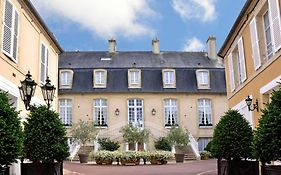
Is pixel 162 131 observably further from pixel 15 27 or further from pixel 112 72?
pixel 15 27

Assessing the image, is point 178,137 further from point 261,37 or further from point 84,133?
point 261,37

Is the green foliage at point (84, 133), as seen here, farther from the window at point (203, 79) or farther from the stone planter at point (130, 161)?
the window at point (203, 79)

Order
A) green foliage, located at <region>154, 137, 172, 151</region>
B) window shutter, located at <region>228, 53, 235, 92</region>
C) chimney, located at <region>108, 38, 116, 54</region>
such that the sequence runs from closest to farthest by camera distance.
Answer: window shutter, located at <region>228, 53, 235, 92</region>
green foliage, located at <region>154, 137, 172, 151</region>
chimney, located at <region>108, 38, 116, 54</region>

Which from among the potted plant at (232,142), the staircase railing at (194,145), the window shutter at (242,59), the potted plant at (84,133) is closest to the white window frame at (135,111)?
the potted plant at (84,133)

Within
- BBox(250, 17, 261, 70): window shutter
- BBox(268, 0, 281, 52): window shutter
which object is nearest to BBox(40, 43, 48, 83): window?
BBox(250, 17, 261, 70): window shutter

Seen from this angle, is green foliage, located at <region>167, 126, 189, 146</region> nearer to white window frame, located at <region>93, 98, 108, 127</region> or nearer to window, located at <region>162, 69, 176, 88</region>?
window, located at <region>162, 69, 176, 88</region>

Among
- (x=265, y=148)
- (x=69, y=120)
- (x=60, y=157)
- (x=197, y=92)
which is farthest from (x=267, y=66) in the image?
(x=69, y=120)

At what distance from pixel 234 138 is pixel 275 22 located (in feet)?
9.98

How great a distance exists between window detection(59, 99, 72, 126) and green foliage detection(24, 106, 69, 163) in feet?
50.6

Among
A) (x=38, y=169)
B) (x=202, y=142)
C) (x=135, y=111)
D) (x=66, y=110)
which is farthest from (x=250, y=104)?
(x=66, y=110)

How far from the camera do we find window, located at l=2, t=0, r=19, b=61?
957 centimetres

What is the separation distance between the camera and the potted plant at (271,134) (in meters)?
5.84

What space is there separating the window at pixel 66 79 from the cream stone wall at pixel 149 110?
67cm

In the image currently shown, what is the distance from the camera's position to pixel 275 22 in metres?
8.72
